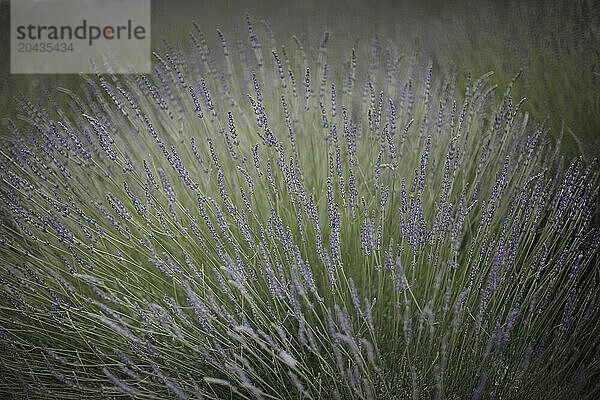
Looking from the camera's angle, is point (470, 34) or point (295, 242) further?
point (470, 34)

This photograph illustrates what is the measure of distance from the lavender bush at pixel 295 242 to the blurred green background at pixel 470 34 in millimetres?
36

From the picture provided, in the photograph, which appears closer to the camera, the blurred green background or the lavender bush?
the lavender bush

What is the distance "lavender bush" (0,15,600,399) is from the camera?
34.0 inches

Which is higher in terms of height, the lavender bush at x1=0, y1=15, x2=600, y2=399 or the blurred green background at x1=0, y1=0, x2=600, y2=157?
the blurred green background at x1=0, y1=0, x2=600, y2=157

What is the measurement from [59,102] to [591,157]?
113 cm

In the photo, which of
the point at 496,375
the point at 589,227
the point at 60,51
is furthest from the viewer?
the point at 60,51

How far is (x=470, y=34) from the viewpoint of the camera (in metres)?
1.25

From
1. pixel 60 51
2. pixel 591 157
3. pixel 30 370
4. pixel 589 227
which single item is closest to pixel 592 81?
pixel 591 157

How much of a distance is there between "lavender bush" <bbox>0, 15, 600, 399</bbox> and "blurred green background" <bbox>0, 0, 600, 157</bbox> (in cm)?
4

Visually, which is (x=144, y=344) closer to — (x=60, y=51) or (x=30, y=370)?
(x=30, y=370)

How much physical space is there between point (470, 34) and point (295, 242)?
62cm

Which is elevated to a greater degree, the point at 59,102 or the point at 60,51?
the point at 60,51

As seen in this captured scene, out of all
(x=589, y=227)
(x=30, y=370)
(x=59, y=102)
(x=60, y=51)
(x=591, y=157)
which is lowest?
(x=30, y=370)

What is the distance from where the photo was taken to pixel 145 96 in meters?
1.28
